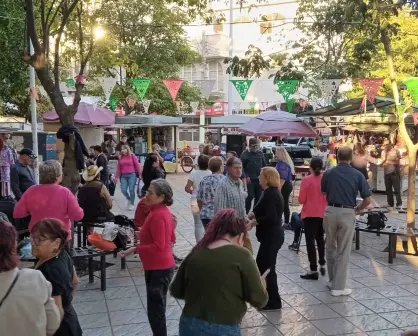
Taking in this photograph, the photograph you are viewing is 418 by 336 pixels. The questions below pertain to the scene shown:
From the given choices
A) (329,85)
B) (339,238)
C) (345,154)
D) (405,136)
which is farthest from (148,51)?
(339,238)

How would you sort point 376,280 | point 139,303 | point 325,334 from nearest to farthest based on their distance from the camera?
point 325,334, point 139,303, point 376,280

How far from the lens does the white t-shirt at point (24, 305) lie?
252 centimetres

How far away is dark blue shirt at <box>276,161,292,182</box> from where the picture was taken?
9961 millimetres

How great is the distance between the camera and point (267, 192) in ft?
17.4

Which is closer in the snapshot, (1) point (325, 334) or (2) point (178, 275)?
(2) point (178, 275)

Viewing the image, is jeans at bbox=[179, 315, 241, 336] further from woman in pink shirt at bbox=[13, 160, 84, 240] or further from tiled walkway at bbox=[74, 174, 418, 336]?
woman in pink shirt at bbox=[13, 160, 84, 240]

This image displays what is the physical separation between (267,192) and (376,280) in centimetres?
246

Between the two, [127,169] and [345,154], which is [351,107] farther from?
[345,154]

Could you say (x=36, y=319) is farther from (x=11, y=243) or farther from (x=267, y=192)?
(x=267, y=192)

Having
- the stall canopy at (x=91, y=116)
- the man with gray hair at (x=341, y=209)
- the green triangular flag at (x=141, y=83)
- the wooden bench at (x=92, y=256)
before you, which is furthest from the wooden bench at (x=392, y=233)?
the stall canopy at (x=91, y=116)

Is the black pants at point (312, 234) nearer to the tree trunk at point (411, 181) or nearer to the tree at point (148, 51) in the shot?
the tree trunk at point (411, 181)

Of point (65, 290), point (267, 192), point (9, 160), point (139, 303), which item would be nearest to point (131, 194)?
point (9, 160)

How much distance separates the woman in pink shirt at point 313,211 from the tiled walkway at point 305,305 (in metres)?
0.30

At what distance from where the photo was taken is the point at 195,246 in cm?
312
